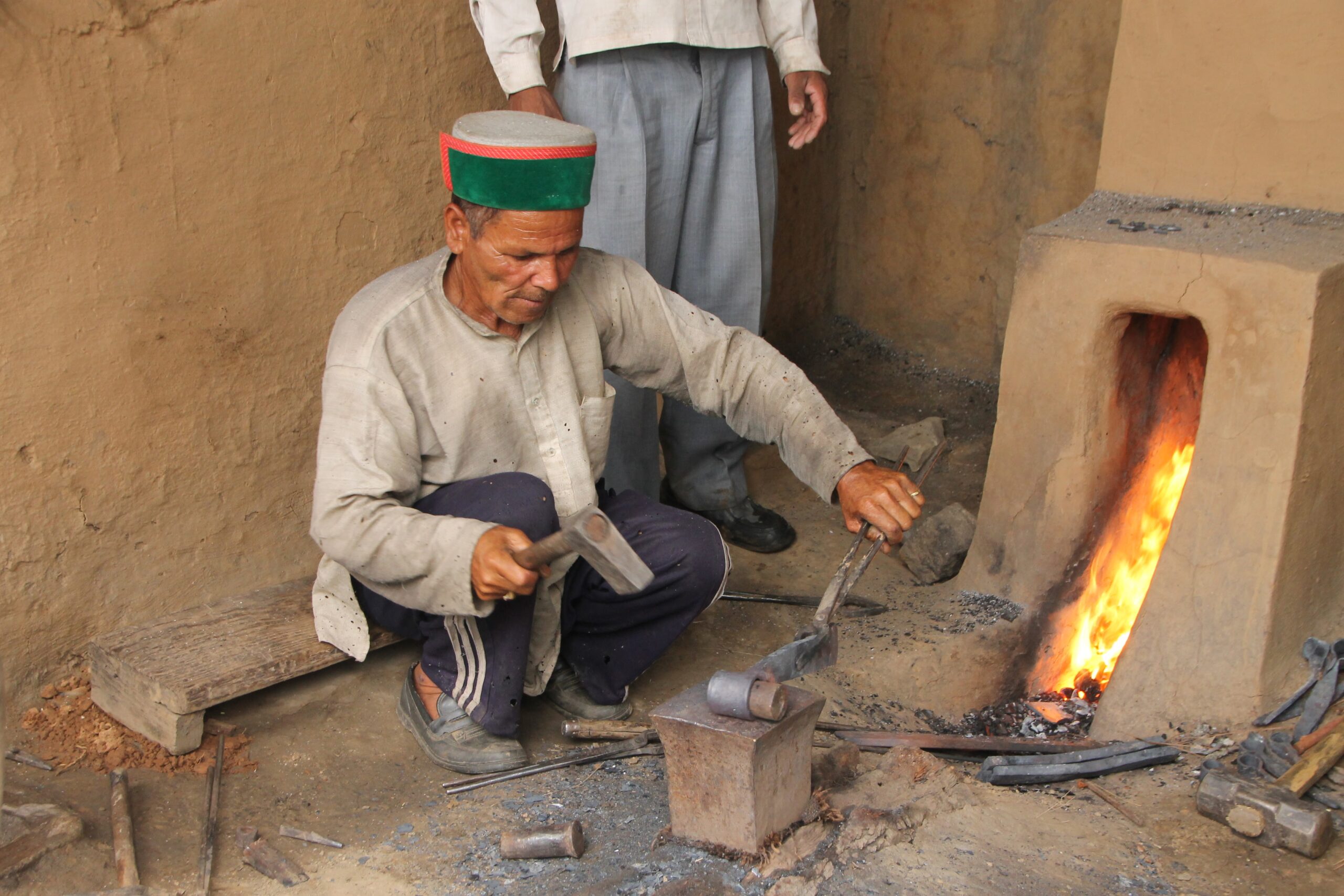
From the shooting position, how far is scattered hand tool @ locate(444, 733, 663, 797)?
2.93 metres

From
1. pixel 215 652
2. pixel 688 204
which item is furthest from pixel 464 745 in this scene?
pixel 688 204

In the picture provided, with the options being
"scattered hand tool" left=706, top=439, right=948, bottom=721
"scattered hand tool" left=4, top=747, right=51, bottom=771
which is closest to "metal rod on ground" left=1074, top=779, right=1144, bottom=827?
"scattered hand tool" left=706, top=439, right=948, bottom=721

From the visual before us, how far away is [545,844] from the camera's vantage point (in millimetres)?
2590

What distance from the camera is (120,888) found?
2430 millimetres

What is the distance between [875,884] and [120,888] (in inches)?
56.2

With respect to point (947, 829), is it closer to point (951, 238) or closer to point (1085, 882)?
point (1085, 882)

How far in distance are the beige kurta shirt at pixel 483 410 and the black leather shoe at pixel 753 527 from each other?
3.45 ft

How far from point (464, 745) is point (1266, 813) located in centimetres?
173

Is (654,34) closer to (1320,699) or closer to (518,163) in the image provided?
(518,163)

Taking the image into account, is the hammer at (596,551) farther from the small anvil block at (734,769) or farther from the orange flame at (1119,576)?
the orange flame at (1119,576)

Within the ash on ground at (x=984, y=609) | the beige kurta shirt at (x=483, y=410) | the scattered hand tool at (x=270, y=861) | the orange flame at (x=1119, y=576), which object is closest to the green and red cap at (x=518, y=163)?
the beige kurta shirt at (x=483, y=410)

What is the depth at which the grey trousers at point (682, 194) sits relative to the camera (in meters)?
3.57

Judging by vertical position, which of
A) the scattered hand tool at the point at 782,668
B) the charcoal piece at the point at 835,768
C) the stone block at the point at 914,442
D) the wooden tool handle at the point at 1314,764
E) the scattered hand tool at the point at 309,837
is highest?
the scattered hand tool at the point at 782,668

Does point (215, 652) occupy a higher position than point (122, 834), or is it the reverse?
point (215, 652)
